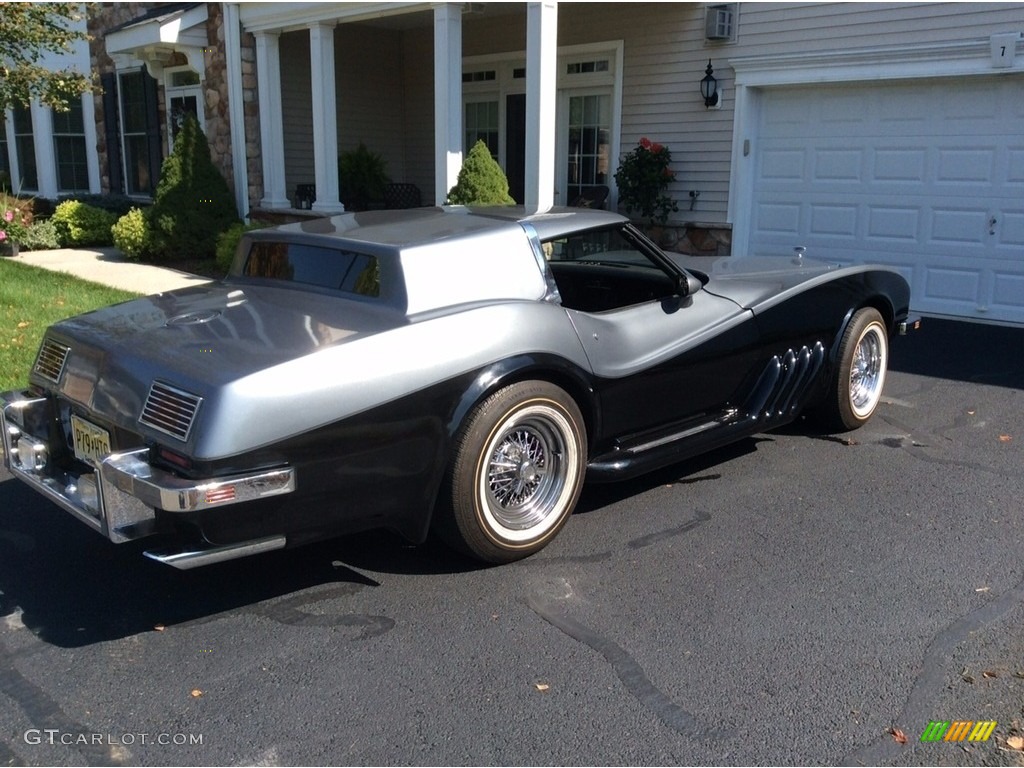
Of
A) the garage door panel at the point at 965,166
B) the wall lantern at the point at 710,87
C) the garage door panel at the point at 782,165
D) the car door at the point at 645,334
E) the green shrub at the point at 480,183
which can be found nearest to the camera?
the car door at the point at 645,334

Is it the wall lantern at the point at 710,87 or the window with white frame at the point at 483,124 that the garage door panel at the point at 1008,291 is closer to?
the wall lantern at the point at 710,87

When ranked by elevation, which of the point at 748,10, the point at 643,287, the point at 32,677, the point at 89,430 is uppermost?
the point at 748,10

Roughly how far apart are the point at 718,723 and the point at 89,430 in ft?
8.45

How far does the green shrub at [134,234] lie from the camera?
42.5 feet

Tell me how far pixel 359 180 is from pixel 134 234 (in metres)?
3.27

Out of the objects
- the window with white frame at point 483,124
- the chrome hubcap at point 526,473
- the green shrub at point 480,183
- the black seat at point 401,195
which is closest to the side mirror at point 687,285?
the chrome hubcap at point 526,473

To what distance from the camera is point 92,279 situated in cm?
1123

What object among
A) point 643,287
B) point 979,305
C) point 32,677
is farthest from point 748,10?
point 32,677

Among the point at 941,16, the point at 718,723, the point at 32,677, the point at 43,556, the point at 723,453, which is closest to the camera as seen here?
the point at 718,723

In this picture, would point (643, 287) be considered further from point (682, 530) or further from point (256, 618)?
point (256, 618)

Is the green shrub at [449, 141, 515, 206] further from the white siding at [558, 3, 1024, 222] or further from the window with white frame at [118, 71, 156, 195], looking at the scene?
the window with white frame at [118, 71, 156, 195]

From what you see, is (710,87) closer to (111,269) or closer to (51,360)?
(111,269)

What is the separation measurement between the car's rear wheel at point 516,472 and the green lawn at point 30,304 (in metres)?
4.03

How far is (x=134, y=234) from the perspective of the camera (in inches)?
510
